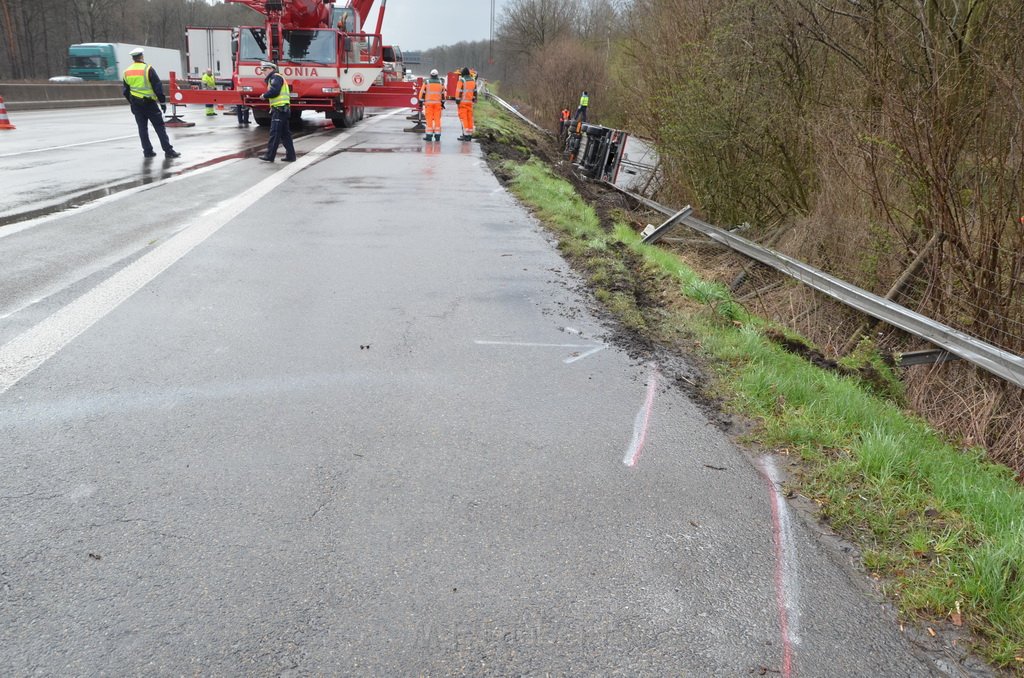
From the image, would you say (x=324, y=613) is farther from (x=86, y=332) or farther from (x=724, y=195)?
(x=724, y=195)

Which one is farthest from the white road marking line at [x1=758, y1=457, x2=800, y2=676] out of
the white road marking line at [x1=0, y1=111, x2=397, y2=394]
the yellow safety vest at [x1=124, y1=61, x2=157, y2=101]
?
the yellow safety vest at [x1=124, y1=61, x2=157, y2=101]

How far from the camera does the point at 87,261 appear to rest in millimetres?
Result: 6934

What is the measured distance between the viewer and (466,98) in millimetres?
20391

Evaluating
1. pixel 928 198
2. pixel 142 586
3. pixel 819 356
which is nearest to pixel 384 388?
pixel 142 586

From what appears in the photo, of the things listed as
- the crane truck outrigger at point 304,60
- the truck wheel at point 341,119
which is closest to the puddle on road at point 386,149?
the crane truck outrigger at point 304,60

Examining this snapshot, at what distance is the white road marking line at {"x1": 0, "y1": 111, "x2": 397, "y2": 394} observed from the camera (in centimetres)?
465

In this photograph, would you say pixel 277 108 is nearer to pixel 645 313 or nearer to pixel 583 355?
pixel 645 313

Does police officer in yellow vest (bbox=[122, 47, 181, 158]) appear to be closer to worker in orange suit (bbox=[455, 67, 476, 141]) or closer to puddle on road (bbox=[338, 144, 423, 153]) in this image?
puddle on road (bbox=[338, 144, 423, 153])

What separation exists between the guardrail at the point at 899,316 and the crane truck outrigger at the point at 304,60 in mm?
15468

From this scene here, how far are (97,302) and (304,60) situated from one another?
1715cm

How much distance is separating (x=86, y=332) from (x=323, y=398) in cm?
208

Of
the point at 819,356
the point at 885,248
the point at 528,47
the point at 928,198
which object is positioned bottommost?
the point at 819,356

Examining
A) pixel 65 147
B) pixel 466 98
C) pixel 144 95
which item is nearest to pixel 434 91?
pixel 466 98

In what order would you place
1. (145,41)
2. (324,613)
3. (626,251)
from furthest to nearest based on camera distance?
(145,41)
(626,251)
(324,613)
